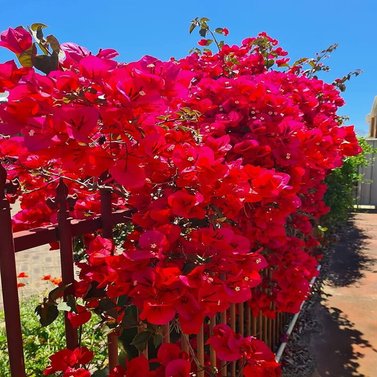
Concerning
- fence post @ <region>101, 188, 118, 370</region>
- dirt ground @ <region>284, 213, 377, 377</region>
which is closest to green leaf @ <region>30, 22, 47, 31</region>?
fence post @ <region>101, 188, 118, 370</region>

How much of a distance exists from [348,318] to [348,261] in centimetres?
202

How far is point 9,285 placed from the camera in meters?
1.02

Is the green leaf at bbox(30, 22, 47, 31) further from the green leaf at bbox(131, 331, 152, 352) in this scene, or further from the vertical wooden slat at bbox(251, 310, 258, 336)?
the vertical wooden slat at bbox(251, 310, 258, 336)

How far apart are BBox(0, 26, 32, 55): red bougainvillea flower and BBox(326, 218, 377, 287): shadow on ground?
4.54 meters

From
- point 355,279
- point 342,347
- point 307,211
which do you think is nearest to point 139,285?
point 307,211

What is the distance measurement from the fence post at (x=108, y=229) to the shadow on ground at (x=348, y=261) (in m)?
3.93

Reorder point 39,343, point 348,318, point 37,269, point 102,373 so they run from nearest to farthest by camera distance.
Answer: point 102,373 < point 39,343 < point 348,318 < point 37,269

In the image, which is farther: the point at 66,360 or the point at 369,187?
the point at 369,187

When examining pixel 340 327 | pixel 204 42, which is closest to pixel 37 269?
pixel 204 42

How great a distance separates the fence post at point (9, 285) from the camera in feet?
3.21

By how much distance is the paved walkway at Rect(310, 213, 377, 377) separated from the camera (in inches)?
117

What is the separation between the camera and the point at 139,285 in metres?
0.96

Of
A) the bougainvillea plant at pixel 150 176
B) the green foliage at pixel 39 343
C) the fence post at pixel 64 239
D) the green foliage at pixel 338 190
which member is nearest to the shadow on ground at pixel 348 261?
the green foliage at pixel 338 190

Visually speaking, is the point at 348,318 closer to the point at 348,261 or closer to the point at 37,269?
the point at 348,261
